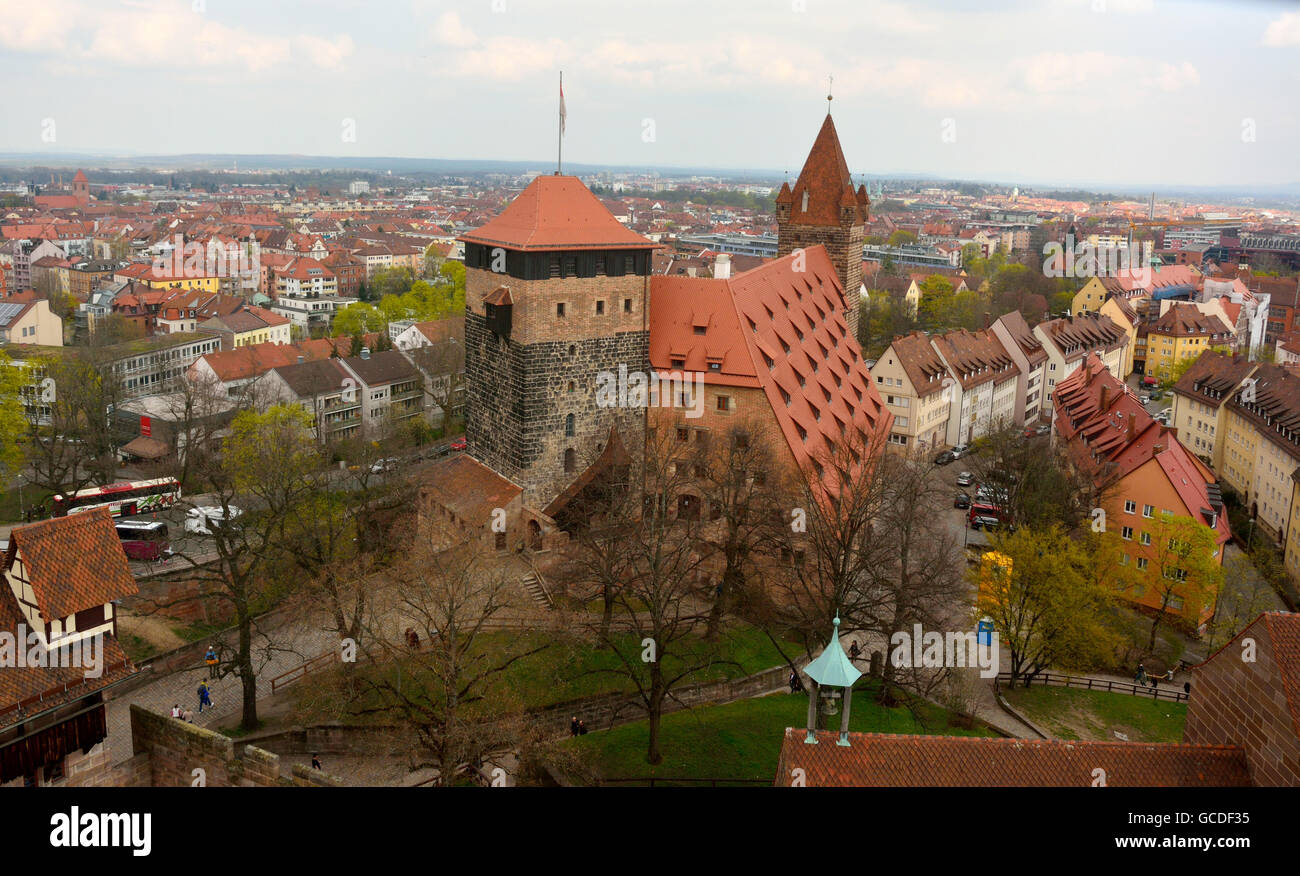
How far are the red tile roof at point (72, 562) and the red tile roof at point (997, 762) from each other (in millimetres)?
11080

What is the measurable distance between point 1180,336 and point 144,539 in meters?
70.2

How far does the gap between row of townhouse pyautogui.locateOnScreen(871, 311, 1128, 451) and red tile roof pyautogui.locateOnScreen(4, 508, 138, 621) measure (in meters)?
33.1

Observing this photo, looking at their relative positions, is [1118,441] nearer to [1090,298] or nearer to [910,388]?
[910,388]

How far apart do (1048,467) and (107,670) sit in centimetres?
3130

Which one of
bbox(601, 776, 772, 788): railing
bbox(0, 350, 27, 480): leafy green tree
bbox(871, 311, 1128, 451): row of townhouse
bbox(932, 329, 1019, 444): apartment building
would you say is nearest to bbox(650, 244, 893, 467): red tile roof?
bbox(871, 311, 1128, 451): row of townhouse

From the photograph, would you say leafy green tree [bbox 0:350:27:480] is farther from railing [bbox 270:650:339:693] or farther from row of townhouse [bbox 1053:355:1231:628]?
row of townhouse [bbox 1053:355:1231:628]

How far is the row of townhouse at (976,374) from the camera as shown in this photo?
51156mm

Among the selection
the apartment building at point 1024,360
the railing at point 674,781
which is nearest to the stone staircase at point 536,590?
the railing at point 674,781

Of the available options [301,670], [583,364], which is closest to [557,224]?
[583,364]

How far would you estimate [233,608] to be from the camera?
30906mm

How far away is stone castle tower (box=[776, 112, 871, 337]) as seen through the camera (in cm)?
4669

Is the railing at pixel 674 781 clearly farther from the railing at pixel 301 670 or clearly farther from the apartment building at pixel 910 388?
the apartment building at pixel 910 388
